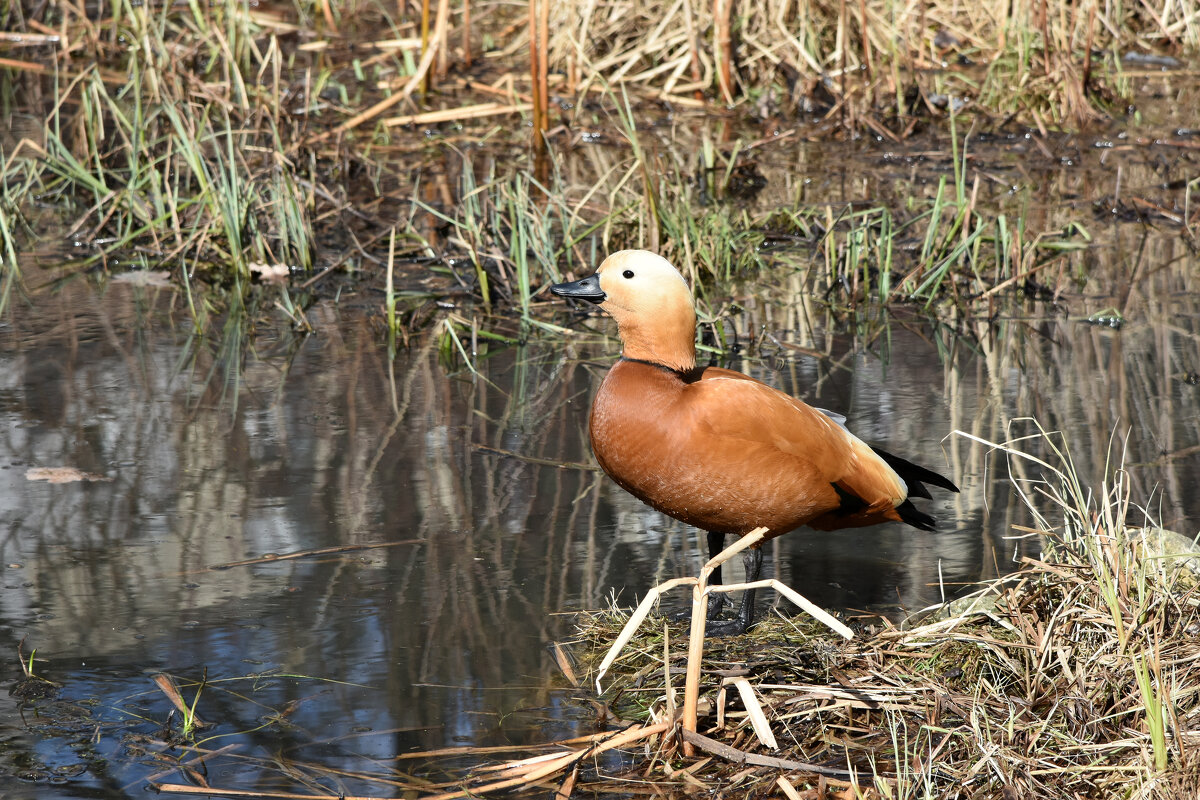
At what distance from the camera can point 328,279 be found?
19.7 ft

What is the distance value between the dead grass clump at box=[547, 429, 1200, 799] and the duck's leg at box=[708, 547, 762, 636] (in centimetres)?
16

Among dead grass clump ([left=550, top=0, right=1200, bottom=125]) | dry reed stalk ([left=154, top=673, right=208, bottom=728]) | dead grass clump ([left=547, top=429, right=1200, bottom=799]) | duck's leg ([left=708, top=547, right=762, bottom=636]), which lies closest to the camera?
dead grass clump ([left=547, top=429, right=1200, bottom=799])

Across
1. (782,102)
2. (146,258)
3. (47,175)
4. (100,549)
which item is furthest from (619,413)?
(782,102)

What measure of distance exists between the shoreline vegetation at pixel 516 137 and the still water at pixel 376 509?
1.15ft

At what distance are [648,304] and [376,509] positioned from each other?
114 centimetres

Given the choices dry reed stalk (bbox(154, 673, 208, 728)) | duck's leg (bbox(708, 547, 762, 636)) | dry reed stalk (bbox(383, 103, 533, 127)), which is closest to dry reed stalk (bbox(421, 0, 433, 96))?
dry reed stalk (bbox(383, 103, 533, 127))

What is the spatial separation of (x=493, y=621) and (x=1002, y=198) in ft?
16.2

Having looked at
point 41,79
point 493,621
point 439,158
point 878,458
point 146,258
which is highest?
point 41,79

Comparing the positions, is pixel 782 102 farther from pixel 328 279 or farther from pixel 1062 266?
pixel 328 279

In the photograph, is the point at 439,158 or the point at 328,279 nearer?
the point at 328,279

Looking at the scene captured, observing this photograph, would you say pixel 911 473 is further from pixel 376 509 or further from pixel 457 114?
pixel 457 114

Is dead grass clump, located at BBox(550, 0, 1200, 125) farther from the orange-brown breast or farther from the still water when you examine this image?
the orange-brown breast

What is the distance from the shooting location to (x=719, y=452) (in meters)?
3.03

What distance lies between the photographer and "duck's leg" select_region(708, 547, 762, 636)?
3246 mm
